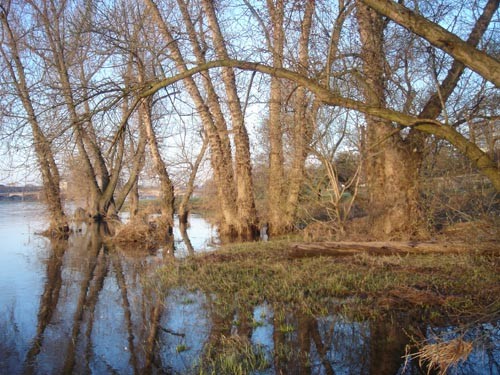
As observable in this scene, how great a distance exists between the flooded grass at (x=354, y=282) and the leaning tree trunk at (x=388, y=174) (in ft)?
8.60

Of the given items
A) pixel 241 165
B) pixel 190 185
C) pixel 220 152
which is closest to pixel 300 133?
pixel 241 165

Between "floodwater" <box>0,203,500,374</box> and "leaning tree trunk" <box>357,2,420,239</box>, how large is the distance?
6.43 metres

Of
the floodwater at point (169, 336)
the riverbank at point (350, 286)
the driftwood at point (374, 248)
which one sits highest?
the driftwood at point (374, 248)

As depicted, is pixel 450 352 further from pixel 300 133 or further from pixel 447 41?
pixel 300 133

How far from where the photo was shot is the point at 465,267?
8.82m

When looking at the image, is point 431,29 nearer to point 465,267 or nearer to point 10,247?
point 465,267

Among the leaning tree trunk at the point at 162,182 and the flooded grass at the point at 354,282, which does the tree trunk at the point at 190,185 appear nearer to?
the leaning tree trunk at the point at 162,182

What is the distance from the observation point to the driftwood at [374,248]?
10398 mm

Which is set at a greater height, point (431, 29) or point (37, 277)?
point (431, 29)

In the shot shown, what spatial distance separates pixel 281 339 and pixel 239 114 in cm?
1294

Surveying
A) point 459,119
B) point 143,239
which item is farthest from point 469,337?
point 143,239

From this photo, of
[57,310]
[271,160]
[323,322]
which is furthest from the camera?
[271,160]

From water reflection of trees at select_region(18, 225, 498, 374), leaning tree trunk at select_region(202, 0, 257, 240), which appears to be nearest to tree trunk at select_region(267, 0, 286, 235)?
leaning tree trunk at select_region(202, 0, 257, 240)

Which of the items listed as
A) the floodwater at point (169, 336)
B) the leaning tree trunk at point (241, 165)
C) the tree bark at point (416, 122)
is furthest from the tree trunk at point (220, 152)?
the floodwater at point (169, 336)
